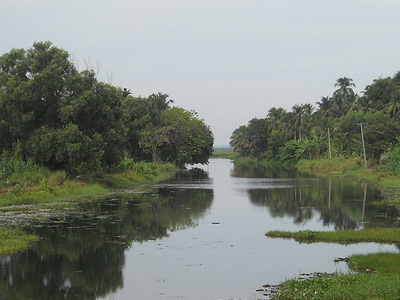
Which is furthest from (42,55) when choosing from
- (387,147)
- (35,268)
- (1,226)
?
(387,147)

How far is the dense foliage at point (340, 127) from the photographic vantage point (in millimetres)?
62500

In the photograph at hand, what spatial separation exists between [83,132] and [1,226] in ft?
64.0

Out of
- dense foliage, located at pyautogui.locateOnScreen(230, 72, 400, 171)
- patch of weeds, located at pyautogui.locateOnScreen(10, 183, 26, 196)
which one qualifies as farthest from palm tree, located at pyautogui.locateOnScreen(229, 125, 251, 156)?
patch of weeds, located at pyautogui.locateOnScreen(10, 183, 26, 196)

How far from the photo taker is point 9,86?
39031mm

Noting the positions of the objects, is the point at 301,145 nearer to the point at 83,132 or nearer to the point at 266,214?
the point at 83,132

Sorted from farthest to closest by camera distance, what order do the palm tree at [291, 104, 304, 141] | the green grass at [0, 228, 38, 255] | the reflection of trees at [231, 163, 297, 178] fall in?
the palm tree at [291, 104, 304, 141]
the reflection of trees at [231, 163, 297, 178]
the green grass at [0, 228, 38, 255]

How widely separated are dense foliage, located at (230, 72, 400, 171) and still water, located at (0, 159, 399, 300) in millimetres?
30249

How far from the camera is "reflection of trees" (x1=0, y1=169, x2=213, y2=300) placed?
44.4ft

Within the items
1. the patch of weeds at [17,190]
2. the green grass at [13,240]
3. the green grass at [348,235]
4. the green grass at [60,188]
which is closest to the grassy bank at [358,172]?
the green grass at [348,235]

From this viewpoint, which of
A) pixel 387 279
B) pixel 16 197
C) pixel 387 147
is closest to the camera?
pixel 387 279

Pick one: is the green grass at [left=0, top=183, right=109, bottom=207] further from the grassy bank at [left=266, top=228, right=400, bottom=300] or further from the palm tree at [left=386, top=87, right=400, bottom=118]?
the palm tree at [left=386, top=87, right=400, bottom=118]

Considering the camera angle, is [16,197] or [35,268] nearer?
[35,268]

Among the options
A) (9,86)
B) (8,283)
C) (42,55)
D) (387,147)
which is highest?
(42,55)

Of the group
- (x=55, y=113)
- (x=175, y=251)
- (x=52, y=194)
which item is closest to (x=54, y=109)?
(x=55, y=113)
